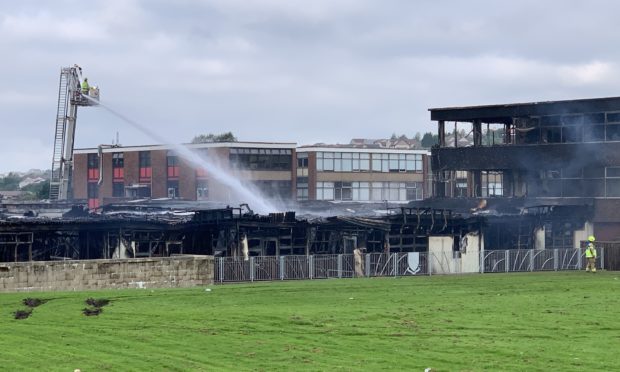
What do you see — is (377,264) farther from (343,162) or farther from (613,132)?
(343,162)

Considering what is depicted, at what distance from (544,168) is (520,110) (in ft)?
17.2

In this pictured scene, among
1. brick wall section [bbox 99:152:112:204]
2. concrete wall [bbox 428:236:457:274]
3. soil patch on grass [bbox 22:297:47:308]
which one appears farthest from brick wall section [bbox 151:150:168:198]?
soil patch on grass [bbox 22:297:47:308]

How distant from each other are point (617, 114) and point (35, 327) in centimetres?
5977

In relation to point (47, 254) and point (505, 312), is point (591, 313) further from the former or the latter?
point (47, 254)

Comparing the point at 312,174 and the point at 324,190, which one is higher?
the point at 312,174

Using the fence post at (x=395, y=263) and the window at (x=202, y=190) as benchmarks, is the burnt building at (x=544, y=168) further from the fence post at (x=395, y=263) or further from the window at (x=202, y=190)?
the window at (x=202, y=190)

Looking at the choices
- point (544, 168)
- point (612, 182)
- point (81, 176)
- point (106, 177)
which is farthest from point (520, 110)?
point (81, 176)

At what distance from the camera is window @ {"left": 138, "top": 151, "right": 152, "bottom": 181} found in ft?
441

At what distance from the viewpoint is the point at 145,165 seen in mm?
135000

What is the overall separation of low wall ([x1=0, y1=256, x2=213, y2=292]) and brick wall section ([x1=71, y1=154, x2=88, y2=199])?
96.3 metres

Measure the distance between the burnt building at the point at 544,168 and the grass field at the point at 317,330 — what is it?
31.5 meters

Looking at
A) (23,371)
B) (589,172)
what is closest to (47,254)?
(23,371)

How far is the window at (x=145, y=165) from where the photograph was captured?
134m

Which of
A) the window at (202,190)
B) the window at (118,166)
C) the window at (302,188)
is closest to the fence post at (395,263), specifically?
the window at (202,190)
